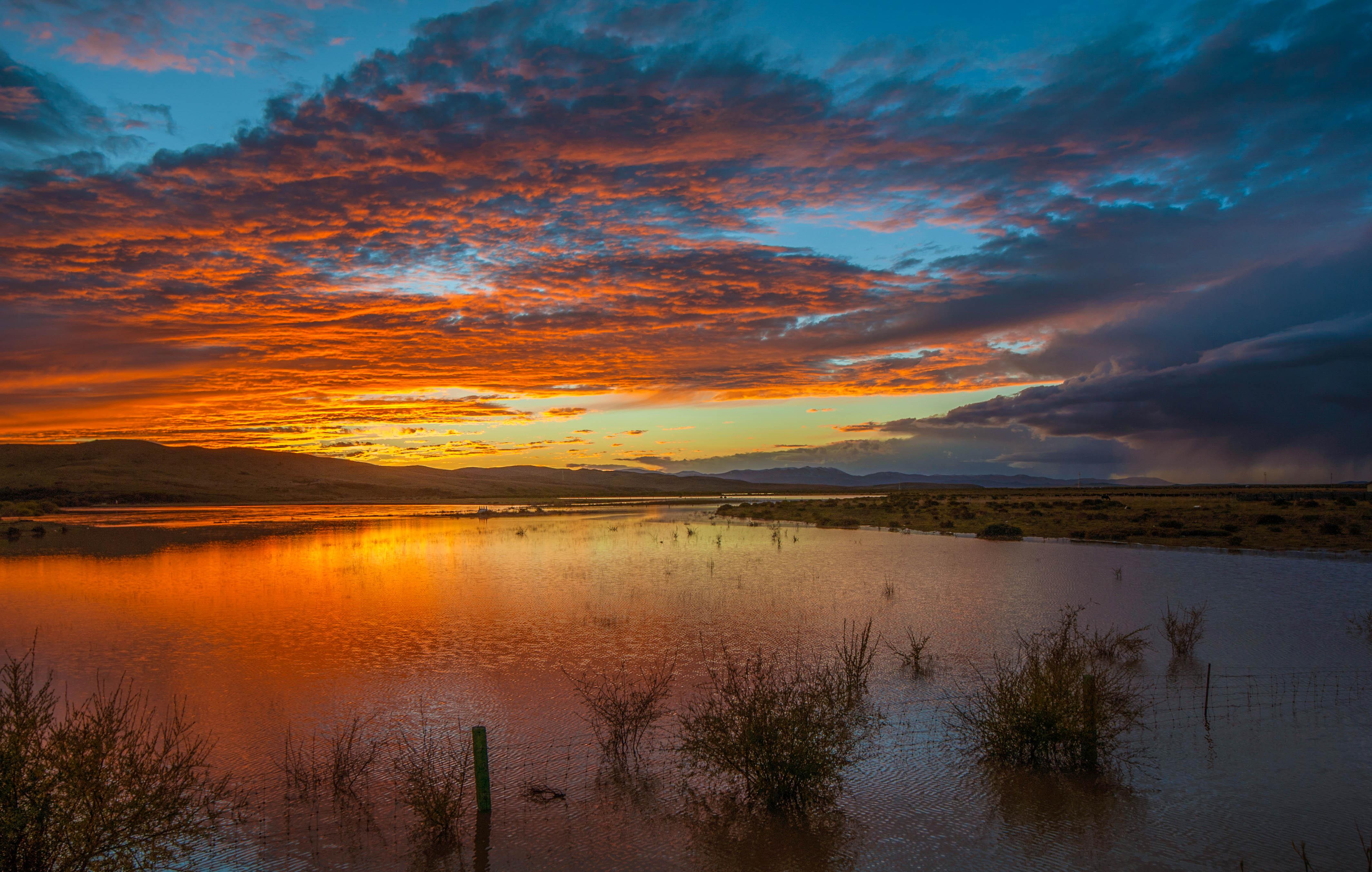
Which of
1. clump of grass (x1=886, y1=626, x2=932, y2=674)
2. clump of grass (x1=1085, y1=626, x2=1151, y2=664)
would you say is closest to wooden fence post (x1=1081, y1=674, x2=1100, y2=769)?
clump of grass (x1=886, y1=626, x2=932, y2=674)

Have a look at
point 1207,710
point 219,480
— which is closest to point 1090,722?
point 1207,710

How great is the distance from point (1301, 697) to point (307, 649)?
52.6 feet

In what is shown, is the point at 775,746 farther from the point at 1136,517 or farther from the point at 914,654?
the point at 1136,517

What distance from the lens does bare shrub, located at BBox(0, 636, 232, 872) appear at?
580 centimetres

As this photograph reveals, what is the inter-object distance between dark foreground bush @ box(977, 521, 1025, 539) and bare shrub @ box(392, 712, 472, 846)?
102 feet

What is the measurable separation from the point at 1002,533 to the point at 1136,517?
10.8 metres

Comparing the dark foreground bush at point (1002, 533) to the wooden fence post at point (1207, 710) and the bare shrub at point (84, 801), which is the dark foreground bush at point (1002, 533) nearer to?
the wooden fence post at point (1207, 710)

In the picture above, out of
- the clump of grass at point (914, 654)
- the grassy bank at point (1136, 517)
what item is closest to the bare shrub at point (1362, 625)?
the clump of grass at point (914, 654)

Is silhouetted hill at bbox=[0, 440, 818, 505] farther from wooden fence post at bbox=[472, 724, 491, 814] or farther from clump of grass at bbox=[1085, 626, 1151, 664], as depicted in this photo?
clump of grass at bbox=[1085, 626, 1151, 664]

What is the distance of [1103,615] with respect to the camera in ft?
53.9

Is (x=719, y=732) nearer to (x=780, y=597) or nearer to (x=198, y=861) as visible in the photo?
(x=198, y=861)

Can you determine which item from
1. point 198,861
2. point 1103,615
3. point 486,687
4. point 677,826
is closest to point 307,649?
point 486,687

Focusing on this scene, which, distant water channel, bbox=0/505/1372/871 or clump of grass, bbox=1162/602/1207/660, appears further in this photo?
clump of grass, bbox=1162/602/1207/660

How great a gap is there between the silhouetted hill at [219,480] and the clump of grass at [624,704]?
99.3m
